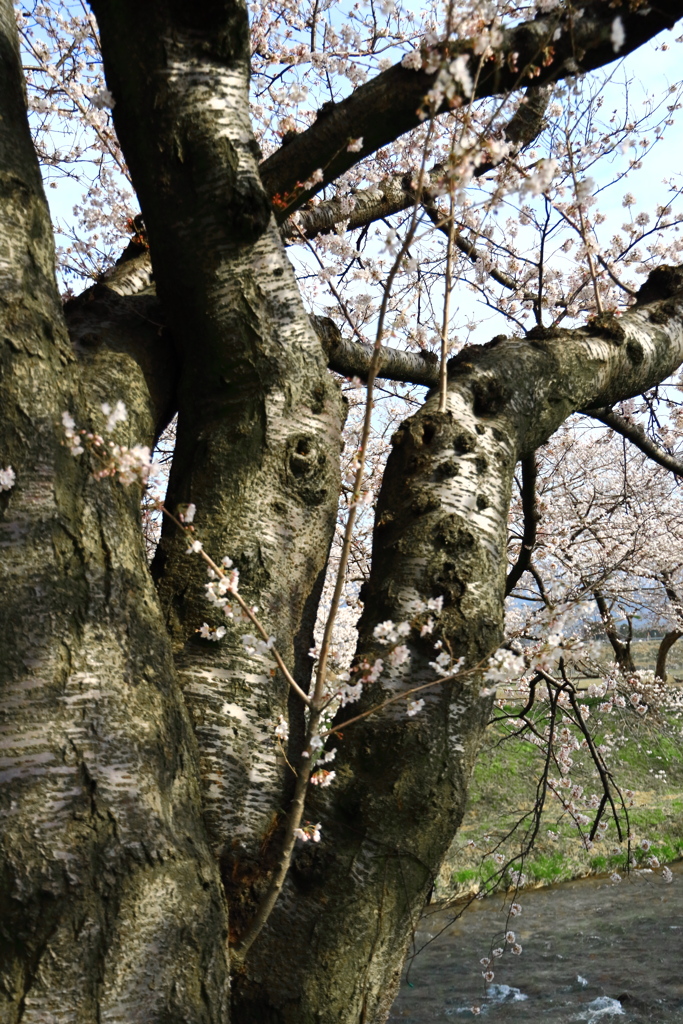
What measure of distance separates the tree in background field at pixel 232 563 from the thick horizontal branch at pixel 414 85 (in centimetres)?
1

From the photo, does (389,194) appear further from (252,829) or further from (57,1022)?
(57,1022)

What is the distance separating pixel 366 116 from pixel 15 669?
232 centimetres

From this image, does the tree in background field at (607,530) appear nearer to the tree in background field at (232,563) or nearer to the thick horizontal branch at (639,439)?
the thick horizontal branch at (639,439)

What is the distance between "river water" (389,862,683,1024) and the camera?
6352mm

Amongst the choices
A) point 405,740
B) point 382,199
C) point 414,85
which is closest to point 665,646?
point 382,199

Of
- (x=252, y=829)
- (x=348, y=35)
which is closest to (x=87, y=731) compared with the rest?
(x=252, y=829)

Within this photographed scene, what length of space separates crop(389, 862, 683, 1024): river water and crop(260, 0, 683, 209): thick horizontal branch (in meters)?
5.10

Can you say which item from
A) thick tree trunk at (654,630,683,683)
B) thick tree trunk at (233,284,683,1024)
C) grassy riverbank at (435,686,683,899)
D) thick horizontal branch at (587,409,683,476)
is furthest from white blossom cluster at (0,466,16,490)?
thick tree trunk at (654,630,683,683)

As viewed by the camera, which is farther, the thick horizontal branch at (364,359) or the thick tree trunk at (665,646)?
the thick tree trunk at (665,646)

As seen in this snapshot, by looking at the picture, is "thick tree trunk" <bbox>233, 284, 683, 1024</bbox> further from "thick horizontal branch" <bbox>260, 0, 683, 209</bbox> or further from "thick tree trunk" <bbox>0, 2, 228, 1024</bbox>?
"thick horizontal branch" <bbox>260, 0, 683, 209</bbox>

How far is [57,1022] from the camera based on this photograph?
4.66 ft

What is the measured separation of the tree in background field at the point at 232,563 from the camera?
1558 mm

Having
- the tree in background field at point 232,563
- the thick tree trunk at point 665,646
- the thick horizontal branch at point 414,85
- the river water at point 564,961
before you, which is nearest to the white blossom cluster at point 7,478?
the tree in background field at point 232,563

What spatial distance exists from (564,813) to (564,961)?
2.94m
